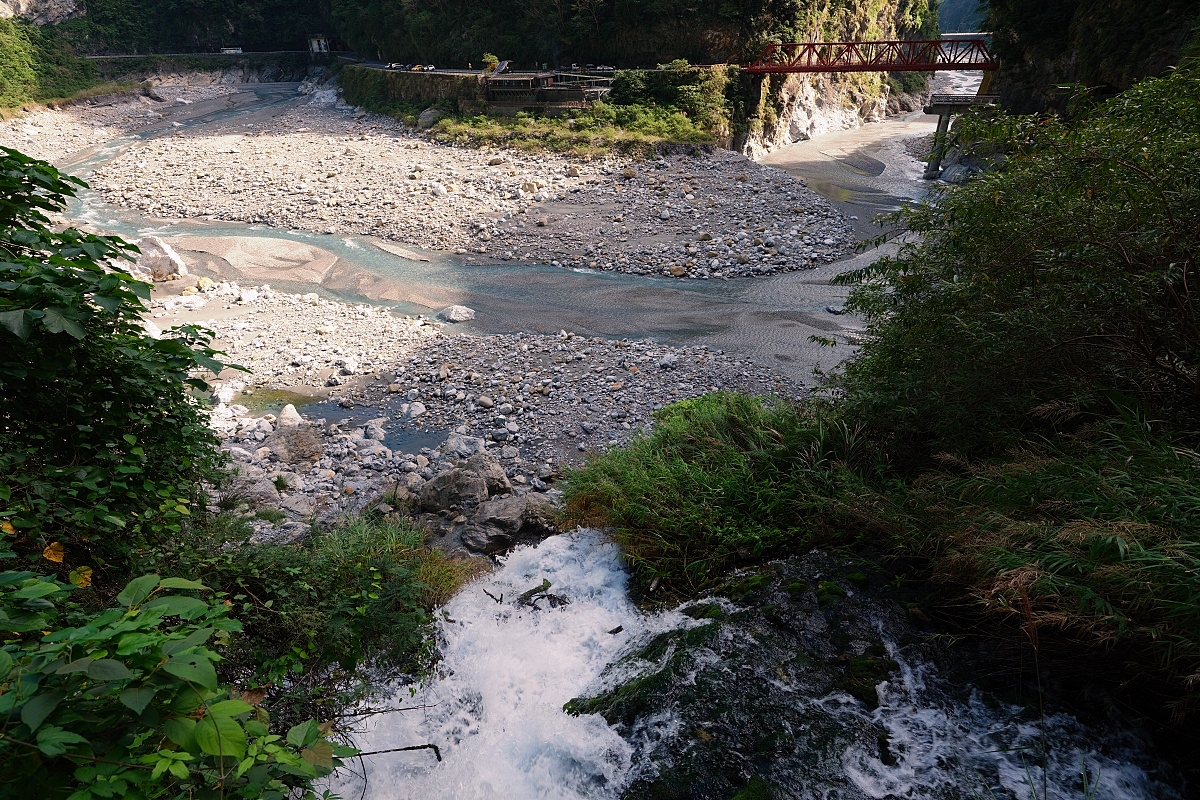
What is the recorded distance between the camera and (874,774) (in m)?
3.61

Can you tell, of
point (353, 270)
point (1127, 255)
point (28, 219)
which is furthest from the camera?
point (353, 270)

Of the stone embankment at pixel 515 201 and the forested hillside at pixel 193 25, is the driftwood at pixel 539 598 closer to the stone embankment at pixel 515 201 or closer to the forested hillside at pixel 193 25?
the stone embankment at pixel 515 201

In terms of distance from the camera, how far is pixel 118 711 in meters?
1.66

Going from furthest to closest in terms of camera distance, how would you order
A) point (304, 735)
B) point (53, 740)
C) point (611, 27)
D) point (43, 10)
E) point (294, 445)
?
1. point (43, 10)
2. point (611, 27)
3. point (294, 445)
4. point (304, 735)
5. point (53, 740)

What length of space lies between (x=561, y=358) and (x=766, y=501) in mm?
6995

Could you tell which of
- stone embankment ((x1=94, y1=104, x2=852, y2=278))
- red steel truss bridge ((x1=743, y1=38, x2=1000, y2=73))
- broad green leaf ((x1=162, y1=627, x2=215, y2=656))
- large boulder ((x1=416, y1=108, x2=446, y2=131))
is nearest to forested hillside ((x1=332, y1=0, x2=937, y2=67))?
red steel truss bridge ((x1=743, y1=38, x2=1000, y2=73))

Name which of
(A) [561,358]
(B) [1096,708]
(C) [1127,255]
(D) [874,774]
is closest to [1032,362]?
(C) [1127,255]

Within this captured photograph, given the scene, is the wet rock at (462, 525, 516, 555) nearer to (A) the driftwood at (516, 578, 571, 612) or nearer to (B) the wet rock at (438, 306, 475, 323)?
(A) the driftwood at (516, 578, 571, 612)

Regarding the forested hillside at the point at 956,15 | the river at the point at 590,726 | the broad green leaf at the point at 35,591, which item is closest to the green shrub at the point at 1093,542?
the river at the point at 590,726

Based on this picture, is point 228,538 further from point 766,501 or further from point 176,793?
point 766,501

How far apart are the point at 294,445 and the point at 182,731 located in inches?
347

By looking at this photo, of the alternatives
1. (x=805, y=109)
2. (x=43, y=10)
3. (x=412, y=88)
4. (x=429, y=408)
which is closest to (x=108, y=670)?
(x=429, y=408)

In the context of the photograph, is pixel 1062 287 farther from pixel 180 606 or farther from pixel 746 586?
pixel 180 606

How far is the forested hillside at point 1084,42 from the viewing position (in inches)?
547
